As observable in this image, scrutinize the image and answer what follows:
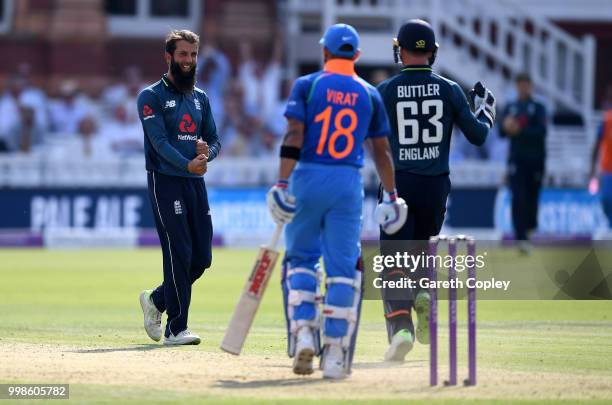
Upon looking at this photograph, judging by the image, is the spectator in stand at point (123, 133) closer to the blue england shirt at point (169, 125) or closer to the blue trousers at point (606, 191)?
the blue trousers at point (606, 191)

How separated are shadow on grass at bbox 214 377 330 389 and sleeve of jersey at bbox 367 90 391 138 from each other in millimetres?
1546

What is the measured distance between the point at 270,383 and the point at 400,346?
1464 millimetres

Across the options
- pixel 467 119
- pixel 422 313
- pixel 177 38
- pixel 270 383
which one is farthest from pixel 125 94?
pixel 270 383

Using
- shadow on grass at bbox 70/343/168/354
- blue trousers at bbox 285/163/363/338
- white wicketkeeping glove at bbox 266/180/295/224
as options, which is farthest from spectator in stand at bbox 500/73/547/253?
white wicketkeeping glove at bbox 266/180/295/224

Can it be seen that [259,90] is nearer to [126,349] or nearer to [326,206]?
[126,349]

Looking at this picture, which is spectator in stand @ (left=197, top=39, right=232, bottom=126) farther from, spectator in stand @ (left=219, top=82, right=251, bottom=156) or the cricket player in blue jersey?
the cricket player in blue jersey

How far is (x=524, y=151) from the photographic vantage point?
2048cm

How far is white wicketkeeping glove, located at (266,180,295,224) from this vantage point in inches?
338

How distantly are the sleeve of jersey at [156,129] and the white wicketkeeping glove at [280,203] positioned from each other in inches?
77.1

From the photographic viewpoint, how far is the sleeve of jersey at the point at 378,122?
9.04 m

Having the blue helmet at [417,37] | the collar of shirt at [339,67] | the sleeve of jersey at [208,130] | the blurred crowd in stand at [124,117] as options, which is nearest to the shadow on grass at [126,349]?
the sleeve of jersey at [208,130]

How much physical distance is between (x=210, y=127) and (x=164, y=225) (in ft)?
2.90

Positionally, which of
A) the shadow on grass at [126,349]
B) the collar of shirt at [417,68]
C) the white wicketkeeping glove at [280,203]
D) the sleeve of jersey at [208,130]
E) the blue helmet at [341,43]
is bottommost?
the shadow on grass at [126,349]

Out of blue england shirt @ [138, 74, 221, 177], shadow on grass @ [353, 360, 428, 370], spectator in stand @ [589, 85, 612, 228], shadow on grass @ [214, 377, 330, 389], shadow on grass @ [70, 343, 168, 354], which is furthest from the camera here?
spectator in stand @ [589, 85, 612, 228]
